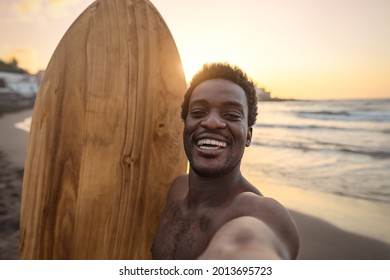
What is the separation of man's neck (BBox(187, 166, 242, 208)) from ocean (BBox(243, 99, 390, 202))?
2.47 meters

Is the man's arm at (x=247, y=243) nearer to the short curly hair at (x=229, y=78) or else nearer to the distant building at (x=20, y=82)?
the short curly hair at (x=229, y=78)

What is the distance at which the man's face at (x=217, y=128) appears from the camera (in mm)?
1194

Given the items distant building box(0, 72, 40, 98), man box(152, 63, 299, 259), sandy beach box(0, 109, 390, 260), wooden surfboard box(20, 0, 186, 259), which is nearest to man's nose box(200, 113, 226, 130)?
man box(152, 63, 299, 259)

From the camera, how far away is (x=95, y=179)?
55.8 inches

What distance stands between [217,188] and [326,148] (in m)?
5.06

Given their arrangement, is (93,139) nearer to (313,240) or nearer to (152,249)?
(152,249)

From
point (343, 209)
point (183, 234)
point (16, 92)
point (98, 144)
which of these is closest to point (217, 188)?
point (183, 234)

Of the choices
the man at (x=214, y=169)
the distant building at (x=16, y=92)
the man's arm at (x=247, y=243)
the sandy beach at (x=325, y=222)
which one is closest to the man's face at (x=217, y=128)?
the man at (x=214, y=169)

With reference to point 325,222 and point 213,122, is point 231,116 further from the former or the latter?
point 325,222

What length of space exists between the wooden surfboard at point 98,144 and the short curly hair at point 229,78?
0.75 ft

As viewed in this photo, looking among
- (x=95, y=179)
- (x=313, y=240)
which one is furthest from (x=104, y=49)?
(x=313, y=240)

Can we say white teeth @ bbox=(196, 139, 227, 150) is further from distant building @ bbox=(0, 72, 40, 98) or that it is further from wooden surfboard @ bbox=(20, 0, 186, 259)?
distant building @ bbox=(0, 72, 40, 98)
